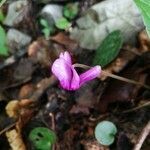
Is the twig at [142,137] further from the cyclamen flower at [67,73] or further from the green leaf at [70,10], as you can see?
the green leaf at [70,10]

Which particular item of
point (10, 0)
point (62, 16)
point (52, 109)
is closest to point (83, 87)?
point (52, 109)

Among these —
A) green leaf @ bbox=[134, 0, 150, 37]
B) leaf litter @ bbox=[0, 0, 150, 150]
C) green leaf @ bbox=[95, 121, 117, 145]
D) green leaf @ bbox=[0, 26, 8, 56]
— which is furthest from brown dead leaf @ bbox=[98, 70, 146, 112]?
green leaf @ bbox=[134, 0, 150, 37]

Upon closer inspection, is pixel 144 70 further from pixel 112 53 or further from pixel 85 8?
pixel 85 8

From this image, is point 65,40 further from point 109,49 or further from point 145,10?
point 145,10

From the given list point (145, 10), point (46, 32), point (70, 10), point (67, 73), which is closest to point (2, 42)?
point (46, 32)

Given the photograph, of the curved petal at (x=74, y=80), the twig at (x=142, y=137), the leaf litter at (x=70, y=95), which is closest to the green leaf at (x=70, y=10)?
the leaf litter at (x=70, y=95)

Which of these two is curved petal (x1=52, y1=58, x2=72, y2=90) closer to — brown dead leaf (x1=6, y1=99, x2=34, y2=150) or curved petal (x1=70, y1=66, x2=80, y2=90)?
curved petal (x1=70, y1=66, x2=80, y2=90)
